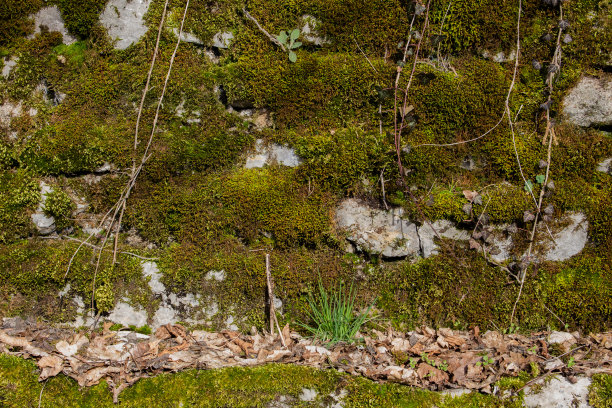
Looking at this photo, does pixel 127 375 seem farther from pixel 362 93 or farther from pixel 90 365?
pixel 362 93

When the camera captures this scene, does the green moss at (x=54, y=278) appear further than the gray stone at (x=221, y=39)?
No

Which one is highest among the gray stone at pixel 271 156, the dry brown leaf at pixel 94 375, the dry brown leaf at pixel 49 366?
the gray stone at pixel 271 156

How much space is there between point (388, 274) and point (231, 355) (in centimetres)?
146

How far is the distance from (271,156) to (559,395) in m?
2.81

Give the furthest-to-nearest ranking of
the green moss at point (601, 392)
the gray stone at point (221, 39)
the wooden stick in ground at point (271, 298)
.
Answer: the gray stone at point (221, 39) < the wooden stick in ground at point (271, 298) < the green moss at point (601, 392)

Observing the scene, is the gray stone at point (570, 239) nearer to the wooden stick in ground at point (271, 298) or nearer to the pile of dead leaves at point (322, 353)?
the pile of dead leaves at point (322, 353)

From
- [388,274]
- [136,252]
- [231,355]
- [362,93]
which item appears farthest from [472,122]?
[136,252]

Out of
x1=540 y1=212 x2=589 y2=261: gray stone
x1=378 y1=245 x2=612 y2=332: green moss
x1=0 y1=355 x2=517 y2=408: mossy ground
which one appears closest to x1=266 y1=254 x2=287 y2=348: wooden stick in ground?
x1=0 y1=355 x2=517 y2=408: mossy ground

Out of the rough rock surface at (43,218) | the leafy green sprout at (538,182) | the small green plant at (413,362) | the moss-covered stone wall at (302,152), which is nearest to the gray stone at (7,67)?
the moss-covered stone wall at (302,152)

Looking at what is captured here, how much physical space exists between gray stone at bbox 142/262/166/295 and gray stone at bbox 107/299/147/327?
204 millimetres

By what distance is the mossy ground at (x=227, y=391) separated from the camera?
2635 mm

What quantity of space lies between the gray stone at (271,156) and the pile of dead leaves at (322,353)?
144 centimetres

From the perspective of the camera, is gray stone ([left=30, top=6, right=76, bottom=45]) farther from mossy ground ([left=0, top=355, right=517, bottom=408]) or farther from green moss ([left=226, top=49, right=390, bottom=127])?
mossy ground ([left=0, top=355, right=517, bottom=408])

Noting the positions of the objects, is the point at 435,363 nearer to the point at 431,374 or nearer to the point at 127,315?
the point at 431,374
